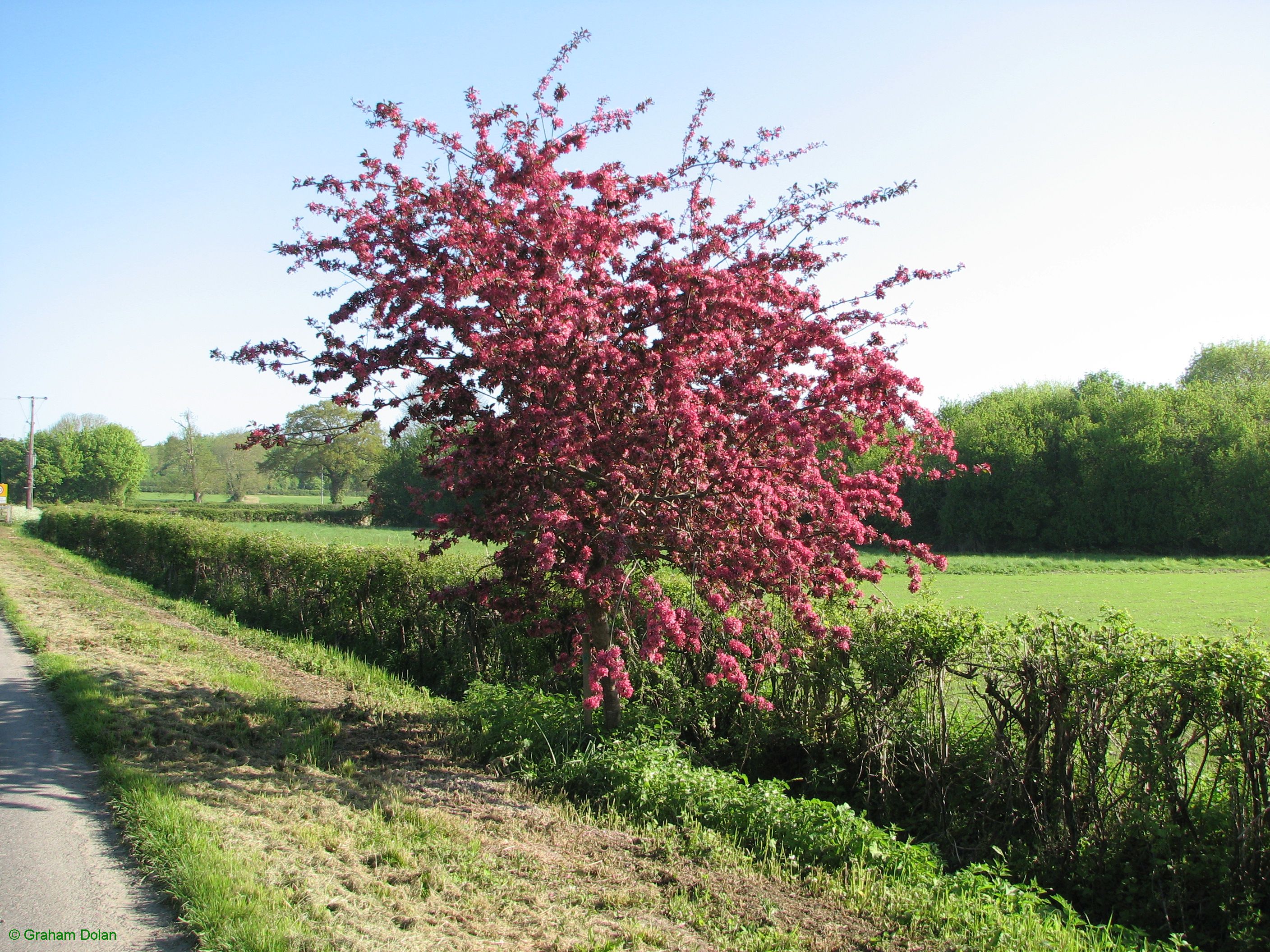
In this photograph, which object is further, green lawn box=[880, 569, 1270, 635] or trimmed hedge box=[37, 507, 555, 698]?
green lawn box=[880, 569, 1270, 635]

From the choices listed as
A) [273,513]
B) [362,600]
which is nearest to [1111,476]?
[362,600]

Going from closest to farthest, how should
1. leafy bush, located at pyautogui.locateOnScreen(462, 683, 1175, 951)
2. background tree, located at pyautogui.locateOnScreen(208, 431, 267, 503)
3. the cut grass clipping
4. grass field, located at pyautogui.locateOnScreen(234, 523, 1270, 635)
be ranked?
the cut grass clipping
leafy bush, located at pyautogui.locateOnScreen(462, 683, 1175, 951)
grass field, located at pyautogui.locateOnScreen(234, 523, 1270, 635)
background tree, located at pyautogui.locateOnScreen(208, 431, 267, 503)

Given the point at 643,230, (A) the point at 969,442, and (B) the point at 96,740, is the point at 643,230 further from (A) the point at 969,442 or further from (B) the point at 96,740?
(A) the point at 969,442

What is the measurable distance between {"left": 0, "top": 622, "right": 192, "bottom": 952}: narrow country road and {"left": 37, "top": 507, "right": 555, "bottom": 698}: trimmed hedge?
302cm

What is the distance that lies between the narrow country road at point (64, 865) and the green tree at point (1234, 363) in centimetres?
6874

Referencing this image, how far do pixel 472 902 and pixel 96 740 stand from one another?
4.49 meters

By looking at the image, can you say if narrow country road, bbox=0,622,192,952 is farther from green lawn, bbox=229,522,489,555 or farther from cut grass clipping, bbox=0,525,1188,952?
green lawn, bbox=229,522,489,555

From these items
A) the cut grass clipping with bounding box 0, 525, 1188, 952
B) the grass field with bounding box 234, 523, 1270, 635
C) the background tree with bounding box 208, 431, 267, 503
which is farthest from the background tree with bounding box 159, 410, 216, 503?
the cut grass clipping with bounding box 0, 525, 1188, 952

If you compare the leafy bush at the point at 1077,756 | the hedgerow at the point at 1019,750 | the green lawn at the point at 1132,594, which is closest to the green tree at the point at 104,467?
the green lawn at the point at 1132,594

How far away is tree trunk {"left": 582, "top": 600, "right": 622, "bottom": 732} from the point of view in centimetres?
709

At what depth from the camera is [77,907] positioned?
13.3 feet

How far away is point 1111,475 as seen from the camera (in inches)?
1631

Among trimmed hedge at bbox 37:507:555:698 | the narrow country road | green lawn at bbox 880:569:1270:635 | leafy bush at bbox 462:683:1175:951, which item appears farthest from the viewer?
green lawn at bbox 880:569:1270:635

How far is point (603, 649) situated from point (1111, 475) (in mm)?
42481
